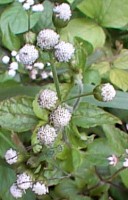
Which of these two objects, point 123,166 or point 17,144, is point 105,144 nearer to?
point 123,166

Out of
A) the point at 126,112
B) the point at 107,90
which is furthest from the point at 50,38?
the point at 126,112

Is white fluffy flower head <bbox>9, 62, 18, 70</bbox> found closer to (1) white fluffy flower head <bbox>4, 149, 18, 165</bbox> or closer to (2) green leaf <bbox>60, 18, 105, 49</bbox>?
(2) green leaf <bbox>60, 18, 105, 49</bbox>

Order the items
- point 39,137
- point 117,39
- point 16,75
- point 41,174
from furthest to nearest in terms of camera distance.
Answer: point 117,39 → point 16,75 → point 41,174 → point 39,137

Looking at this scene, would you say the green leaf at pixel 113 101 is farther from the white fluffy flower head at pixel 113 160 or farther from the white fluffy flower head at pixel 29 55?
the white fluffy flower head at pixel 29 55

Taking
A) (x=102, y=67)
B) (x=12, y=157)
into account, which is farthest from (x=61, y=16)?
(x=102, y=67)

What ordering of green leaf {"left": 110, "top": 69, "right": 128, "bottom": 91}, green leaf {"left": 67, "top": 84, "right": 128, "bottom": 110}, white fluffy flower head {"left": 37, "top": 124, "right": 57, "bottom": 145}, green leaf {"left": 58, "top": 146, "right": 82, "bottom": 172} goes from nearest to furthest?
white fluffy flower head {"left": 37, "top": 124, "right": 57, "bottom": 145} → green leaf {"left": 58, "top": 146, "right": 82, "bottom": 172} → green leaf {"left": 67, "top": 84, "right": 128, "bottom": 110} → green leaf {"left": 110, "top": 69, "right": 128, "bottom": 91}

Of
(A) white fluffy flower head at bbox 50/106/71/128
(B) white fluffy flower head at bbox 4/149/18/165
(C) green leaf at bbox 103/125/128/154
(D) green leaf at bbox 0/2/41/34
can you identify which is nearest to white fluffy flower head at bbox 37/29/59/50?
(A) white fluffy flower head at bbox 50/106/71/128

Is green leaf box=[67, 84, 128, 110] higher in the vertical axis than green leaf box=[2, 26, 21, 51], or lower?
lower
